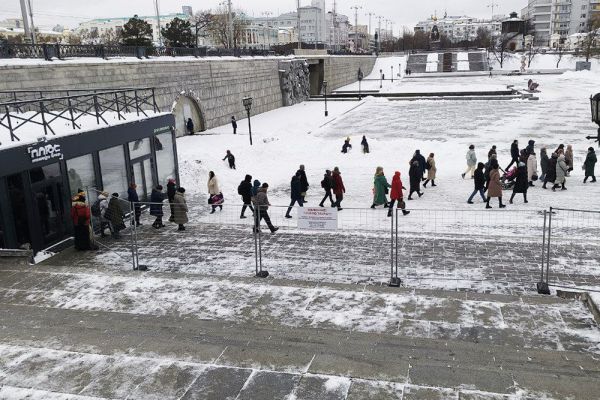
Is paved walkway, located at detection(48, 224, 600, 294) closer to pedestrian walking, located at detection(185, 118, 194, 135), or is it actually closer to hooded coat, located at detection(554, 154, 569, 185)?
hooded coat, located at detection(554, 154, 569, 185)

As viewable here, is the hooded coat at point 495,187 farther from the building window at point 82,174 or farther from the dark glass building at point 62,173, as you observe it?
the building window at point 82,174

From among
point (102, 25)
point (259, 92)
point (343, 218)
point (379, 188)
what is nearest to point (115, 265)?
point (343, 218)

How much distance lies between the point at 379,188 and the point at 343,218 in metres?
1.60

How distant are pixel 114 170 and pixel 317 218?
24.7 ft

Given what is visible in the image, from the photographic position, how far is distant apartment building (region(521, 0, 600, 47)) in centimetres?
18050

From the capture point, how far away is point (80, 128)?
546 inches

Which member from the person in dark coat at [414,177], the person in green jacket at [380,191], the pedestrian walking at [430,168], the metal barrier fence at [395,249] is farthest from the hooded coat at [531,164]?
the person in green jacket at [380,191]

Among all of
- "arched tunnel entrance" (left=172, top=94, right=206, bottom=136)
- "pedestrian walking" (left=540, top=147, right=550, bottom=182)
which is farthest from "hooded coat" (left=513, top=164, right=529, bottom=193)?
"arched tunnel entrance" (left=172, top=94, right=206, bottom=136)

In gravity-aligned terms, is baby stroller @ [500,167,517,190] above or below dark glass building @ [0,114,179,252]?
below

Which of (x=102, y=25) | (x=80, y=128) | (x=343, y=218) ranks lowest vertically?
(x=343, y=218)

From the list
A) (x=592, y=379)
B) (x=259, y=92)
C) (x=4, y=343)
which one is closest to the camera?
(x=592, y=379)

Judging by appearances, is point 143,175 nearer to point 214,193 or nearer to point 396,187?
point 214,193

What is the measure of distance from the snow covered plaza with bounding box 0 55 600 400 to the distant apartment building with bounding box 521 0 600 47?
593 feet

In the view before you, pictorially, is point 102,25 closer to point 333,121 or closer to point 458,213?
point 333,121
